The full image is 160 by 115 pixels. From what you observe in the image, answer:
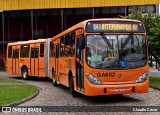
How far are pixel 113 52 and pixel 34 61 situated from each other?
13963 millimetres

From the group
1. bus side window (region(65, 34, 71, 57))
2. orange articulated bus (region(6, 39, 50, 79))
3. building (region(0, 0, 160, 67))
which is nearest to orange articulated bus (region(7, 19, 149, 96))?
bus side window (region(65, 34, 71, 57))

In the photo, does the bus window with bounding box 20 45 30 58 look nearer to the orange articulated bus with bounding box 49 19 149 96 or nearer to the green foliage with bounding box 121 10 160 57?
the green foliage with bounding box 121 10 160 57

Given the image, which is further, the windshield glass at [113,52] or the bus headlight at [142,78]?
the bus headlight at [142,78]

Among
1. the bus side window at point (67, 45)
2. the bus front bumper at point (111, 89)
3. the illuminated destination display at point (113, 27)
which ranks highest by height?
the illuminated destination display at point (113, 27)

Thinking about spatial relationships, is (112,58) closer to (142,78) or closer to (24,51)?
(142,78)

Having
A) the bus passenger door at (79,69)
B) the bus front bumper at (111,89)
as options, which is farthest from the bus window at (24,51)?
the bus front bumper at (111,89)

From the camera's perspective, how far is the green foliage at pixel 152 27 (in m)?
23.4

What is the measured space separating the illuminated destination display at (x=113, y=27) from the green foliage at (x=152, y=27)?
30.3ft

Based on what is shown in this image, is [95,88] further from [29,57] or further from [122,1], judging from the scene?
[122,1]

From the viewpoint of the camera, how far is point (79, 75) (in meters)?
14.7

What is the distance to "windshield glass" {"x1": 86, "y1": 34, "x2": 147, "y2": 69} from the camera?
13703mm

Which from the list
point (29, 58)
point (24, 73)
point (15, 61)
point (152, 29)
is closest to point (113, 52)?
point (152, 29)

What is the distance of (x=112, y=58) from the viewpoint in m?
13.7

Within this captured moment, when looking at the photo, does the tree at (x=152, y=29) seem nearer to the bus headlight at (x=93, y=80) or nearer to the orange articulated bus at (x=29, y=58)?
the orange articulated bus at (x=29, y=58)
